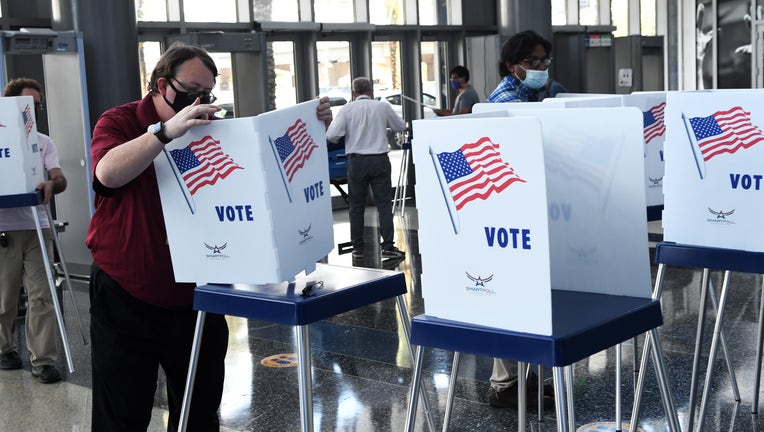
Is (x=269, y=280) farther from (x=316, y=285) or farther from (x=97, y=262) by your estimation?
(x=97, y=262)

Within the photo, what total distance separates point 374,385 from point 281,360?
0.77 m

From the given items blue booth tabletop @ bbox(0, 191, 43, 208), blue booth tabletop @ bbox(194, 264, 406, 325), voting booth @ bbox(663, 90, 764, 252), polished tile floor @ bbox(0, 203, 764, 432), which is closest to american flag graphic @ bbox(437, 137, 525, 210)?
blue booth tabletop @ bbox(194, 264, 406, 325)

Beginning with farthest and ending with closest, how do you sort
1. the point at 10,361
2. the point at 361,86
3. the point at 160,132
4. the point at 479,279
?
the point at 361,86, the point at 10,361, the point at 160,132, the point at 479,279

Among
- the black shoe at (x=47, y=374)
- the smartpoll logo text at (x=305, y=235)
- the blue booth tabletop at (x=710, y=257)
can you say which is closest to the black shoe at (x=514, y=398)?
the blue booth tabletop at (x=710, y=257)

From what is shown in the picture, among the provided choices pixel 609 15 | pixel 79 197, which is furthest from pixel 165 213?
pixel 609 15

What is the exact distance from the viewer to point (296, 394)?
4.80 meters

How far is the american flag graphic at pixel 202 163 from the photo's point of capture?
9.70 feet

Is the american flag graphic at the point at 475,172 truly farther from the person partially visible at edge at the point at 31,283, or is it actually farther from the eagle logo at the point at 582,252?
the person partially visible at edge at the point at 31,283

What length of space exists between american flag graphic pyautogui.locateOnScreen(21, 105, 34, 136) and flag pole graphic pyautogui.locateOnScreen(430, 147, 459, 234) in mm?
3313

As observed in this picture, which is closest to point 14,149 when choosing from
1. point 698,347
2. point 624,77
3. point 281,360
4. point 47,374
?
point 47,374

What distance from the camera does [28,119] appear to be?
17.0ft

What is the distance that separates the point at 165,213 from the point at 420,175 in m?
0.95

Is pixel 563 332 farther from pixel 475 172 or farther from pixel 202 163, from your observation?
pixel 202 163

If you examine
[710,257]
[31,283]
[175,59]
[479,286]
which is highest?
[175,59]
